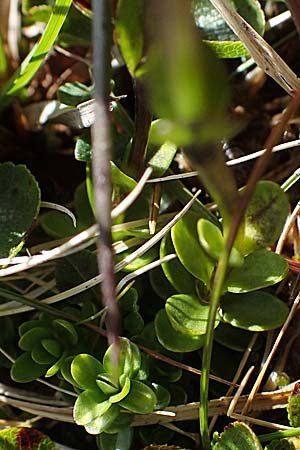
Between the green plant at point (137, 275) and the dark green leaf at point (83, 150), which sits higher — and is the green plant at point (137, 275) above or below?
below

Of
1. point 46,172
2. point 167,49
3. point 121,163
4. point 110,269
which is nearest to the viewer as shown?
point 167,49

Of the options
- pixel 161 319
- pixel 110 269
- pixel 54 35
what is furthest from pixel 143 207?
pixel 110 269

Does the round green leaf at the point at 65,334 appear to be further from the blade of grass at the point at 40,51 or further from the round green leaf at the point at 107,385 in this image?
the blade of grass at the point at 40,51

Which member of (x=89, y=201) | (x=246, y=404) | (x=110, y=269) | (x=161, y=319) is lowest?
(x=246, y=404)

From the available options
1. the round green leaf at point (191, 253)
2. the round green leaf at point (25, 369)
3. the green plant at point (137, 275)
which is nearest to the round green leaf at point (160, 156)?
the green plant at point (137, 275)

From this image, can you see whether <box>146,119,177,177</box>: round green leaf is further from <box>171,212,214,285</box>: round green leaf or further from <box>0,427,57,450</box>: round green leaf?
<box>0,427,57,450</box>: round green leaf

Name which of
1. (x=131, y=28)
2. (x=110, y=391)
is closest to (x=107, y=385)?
(x=110, y=391)

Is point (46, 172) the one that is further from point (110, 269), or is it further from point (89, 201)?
point (110, 269)
